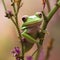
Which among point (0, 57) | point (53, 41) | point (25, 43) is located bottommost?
point (0, 57)

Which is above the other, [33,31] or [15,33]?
[33,31]

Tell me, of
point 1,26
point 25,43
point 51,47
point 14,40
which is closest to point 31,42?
point 25,43

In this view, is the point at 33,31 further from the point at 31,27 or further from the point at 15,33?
the point at 15,33

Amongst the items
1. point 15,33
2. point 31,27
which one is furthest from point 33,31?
point 15,33

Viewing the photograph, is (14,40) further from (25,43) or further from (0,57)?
(25,43)

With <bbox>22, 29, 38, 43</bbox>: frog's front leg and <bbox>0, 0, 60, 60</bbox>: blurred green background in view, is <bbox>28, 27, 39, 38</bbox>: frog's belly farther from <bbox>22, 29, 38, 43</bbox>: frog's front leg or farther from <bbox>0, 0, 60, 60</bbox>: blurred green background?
<bbox>0, 0, 60, 60</bbox>: blurred green background

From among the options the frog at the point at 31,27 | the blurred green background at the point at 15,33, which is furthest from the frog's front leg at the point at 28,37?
the blurred green background at the point at 15,33

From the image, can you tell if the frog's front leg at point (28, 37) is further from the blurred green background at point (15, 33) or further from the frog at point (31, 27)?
the blurred green background at point (15, 33)

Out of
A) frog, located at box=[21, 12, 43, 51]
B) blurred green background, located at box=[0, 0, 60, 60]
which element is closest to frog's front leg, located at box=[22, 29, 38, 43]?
frog, located at box=[21, 12, 43, 51]
